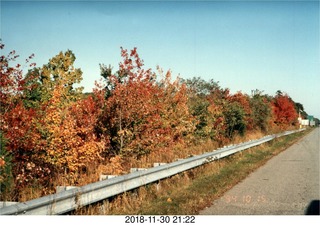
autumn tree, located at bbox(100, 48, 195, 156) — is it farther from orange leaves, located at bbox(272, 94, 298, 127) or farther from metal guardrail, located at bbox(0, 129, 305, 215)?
orange leaves, located at bbox(272, 94, 298, 127)

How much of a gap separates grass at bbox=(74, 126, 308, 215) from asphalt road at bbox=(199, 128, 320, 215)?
273 mm

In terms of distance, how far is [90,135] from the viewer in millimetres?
10797

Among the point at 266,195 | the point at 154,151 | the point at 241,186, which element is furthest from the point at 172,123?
the point at 266,195

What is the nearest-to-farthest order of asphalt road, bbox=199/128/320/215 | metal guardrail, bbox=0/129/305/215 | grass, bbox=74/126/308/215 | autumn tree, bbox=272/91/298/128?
metal guardrail, bbox=0/129/305/215 < grass, bbox=74/126/308/215 < asphalt road, bbox=199/128/320/215 < autumn tree, bbox=272/91/298/128

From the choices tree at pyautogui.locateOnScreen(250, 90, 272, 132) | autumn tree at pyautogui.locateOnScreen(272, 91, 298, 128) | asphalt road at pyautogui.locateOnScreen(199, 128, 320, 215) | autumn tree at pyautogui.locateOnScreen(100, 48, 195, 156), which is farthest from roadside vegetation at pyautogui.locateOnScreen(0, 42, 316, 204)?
autumn tree at pyautogui.locateOnScreen(272, 91, 298, 128)

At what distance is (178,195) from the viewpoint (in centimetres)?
757

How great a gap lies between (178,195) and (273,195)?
217 centimetres

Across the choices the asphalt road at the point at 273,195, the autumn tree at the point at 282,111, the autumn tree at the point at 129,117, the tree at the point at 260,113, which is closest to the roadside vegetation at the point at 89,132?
the autumn tree at the point at 129,117

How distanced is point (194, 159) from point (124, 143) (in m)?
2.68

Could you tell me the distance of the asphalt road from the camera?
6375mm

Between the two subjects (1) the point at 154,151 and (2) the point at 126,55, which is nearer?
(1) the point at 154,151

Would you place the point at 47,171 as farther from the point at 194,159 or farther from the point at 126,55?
the point at 126,55

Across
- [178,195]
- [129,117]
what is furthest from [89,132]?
[178,195]

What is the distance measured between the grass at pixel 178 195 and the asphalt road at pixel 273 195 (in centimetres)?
27
